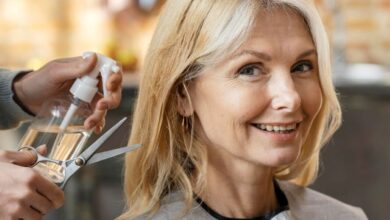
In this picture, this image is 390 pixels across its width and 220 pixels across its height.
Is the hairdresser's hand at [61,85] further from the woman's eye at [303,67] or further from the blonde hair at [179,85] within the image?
the woman's eye at [303,67]

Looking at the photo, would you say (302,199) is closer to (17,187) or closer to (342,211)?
(342,211)

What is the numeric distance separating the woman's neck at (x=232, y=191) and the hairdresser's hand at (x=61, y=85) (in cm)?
26

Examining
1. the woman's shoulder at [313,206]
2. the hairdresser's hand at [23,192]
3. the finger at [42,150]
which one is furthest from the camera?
the woman's shoulder at [313,206]

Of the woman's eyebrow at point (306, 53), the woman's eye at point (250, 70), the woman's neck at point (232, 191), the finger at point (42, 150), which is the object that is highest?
the woman's eyebrow at point (306, 53)

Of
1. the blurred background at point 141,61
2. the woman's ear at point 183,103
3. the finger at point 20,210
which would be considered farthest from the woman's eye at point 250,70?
the blurred background at point 141,61

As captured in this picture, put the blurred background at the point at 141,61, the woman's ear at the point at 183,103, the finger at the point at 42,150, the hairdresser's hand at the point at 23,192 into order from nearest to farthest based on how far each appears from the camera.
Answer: the hairdresser's hand at the point at 23,192, the finger at the point at 42,150, the woman's ear at the point at 183,103, the blurred background at the point at 141,61

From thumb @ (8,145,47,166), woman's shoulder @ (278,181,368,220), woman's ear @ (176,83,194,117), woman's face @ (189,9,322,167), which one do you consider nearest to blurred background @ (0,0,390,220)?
woman's shoulder @ (278,181,368,220)

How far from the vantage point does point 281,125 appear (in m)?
1.59

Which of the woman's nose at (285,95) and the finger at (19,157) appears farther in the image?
the woman's nose at (285,95)

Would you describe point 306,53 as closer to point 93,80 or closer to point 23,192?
point 93,80

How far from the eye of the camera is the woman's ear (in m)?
1.69

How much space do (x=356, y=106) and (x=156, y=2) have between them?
117cm

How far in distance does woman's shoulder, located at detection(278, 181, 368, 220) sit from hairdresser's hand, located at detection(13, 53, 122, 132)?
471mm

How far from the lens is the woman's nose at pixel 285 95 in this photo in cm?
156
